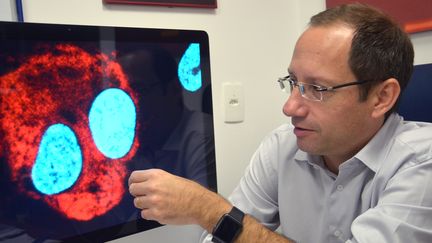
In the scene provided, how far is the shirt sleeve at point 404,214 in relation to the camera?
0.79 metres

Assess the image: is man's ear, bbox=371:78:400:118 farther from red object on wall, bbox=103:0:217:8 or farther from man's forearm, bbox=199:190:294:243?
red object on wall, bbox=103:0:217:8

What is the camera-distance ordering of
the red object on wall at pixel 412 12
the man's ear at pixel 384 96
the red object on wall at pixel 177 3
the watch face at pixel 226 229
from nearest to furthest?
the watch face at pixel 226 229 < the man's ear at pixel 384 96 < the red object on wall at pixel 177 3 < the red object on wall at pixel 412 12

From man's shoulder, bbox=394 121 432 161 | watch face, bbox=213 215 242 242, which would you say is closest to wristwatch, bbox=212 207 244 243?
watch face, bbox=213 215 242 242

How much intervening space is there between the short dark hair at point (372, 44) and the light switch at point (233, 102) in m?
0.43

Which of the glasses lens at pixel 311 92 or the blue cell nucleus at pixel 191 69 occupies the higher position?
the blue cell nucleus at pixel 191 69

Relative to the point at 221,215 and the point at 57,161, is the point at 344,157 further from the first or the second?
the point at 57,161

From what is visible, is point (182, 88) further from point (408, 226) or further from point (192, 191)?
point (408, 226)

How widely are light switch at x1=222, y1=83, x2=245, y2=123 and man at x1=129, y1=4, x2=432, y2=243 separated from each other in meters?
0.28

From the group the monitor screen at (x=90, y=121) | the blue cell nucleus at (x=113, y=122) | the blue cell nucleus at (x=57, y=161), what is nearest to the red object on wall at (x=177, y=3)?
the monitor screen at (x=90, y=121)

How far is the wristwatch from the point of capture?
32.8 inches

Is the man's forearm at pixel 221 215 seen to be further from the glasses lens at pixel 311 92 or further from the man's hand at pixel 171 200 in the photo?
the glasses lens at pixel 311 92

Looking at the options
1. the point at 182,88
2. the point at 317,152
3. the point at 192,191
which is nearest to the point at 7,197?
the point at 192,191

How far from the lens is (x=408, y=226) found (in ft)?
2.61

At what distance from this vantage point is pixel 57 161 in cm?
78
